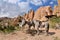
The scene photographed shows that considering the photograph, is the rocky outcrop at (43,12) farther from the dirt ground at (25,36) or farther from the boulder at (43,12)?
the dirt ground at (25,36)

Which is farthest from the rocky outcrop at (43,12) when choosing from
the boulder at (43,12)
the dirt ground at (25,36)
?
the dirt ground at (25,36)

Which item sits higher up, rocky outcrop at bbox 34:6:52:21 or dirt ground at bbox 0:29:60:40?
rocky outcrop at bbox 34:6:52:21

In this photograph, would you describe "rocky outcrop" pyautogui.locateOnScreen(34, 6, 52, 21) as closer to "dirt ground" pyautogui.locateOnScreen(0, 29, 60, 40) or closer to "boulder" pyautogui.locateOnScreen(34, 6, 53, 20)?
"boulder" pyautogui.locateOnScreen(34, 6, 53, 20)

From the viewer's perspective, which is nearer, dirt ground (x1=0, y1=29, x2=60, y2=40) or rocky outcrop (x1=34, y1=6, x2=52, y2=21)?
dirt ground (x1=0, y1=29, x2=60, y2=40)

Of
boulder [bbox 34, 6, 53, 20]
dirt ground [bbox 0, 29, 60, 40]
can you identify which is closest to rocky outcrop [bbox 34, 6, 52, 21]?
boulder [bbox 34, 6, 53, 20]

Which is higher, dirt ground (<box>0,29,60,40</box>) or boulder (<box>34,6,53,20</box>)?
boulder (<box>34,6,53,20</box>)

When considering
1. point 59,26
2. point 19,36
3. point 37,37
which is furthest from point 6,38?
point 59,26

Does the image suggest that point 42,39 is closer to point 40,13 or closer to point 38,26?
point 38,26

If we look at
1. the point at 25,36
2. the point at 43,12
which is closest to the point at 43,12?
the point at 43,12

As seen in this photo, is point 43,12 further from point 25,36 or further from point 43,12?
point 25,36

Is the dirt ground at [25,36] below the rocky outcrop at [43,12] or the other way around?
below

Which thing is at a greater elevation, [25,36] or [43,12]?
[43,12]

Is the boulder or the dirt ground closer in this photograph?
the dirt ground

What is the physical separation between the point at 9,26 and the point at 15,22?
1.37 meters
